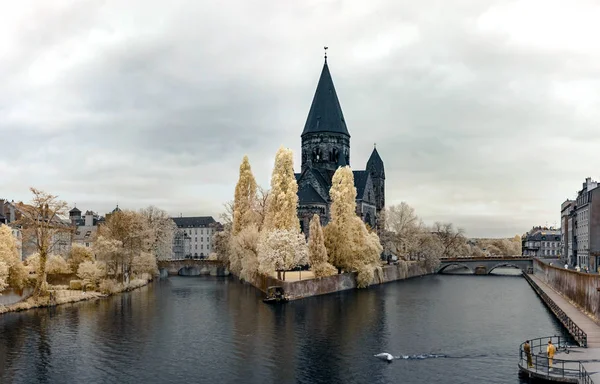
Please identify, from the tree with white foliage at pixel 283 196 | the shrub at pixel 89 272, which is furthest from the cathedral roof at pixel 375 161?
the shrub at pixel 89 272

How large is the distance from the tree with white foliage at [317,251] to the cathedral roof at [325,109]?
5856cm

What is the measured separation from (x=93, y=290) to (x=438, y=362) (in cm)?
5188

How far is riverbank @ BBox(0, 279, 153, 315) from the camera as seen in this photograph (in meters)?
57.8

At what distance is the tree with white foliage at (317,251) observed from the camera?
245 feet

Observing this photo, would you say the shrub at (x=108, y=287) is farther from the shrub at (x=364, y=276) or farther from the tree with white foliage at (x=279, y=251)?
the shrub at (x=364, y=276)

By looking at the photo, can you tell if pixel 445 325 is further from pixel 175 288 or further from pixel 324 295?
pixel 175 288

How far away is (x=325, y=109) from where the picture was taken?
430ft

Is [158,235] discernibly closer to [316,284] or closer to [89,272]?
[89,272]

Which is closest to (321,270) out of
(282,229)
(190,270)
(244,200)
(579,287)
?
(282,229)

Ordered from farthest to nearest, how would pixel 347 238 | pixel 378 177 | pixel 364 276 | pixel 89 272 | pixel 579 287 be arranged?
1. pixel 378 177
2. pixel 364 276
3. pixel 347 238
4. pixel 89 272
5. pixel 579 287

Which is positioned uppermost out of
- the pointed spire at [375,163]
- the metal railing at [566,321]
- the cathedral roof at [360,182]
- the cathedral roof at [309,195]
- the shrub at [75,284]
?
the pointed spire at [375,163]

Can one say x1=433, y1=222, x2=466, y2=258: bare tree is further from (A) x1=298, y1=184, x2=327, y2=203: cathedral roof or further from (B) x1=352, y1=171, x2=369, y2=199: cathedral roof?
(A) x1=298, y1=184, x2=327, y2=203: cathedral roof

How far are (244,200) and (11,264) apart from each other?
44.4m

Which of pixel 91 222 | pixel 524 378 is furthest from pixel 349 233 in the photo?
pixel 91 222
